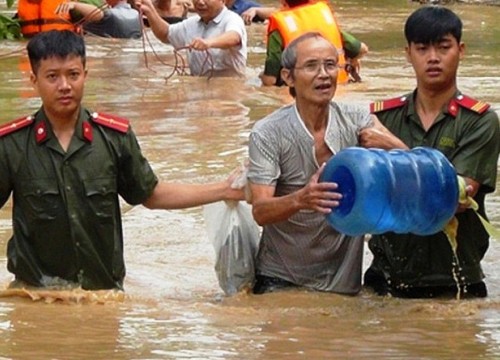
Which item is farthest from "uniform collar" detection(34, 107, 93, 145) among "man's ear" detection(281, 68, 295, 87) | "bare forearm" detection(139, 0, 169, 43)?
"bare forearm" detection(139, 0, 169, 43)

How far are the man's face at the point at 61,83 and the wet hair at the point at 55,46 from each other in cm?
2

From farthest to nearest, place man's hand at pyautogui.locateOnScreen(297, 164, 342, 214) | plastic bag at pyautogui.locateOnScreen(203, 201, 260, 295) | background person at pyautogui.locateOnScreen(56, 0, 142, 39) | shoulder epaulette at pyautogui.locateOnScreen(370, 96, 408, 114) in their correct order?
background person at pyautogui.locateOnScreen(56, 0, 142, 39)
plastic bag at pyautogui.locateOnScreen(203, 201, 260, 295)
shoulder epaulette at pyautogui.locateOnScreen(370, 96, 408, 114)
man's hand at pyautogui.locateOnScreen(297, 164, 342, 214)

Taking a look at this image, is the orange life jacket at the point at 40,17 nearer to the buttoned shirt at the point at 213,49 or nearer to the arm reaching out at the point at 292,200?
the buttoned shirt at the point at 213,49

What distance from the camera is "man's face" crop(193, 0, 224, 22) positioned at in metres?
13.1

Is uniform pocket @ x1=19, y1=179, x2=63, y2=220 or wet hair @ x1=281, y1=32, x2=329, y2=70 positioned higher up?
wet hair @ x1=281, y1=32, x2=329, y2=70

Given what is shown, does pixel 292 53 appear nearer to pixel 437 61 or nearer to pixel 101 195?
pixel 437 61

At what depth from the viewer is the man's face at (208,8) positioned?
42.9 ft

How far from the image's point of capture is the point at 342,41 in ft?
42.2

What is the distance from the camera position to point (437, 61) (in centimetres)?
611

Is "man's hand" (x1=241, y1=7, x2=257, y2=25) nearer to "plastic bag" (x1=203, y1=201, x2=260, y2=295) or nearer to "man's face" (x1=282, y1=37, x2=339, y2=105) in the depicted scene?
"plastic bag" (x1=203, y1=201, x2=260, y2=295)

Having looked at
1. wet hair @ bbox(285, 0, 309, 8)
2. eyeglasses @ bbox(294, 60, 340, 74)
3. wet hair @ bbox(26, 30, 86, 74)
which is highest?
wet hair @ bbox(26, 30, 86, 74)

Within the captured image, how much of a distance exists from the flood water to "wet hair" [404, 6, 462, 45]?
112cm

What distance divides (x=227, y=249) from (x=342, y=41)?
6615mm

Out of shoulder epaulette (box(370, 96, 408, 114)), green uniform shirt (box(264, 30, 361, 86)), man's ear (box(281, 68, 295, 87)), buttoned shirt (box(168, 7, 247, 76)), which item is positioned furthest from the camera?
buttoned shirt (box(168, 7, 247, 76))
